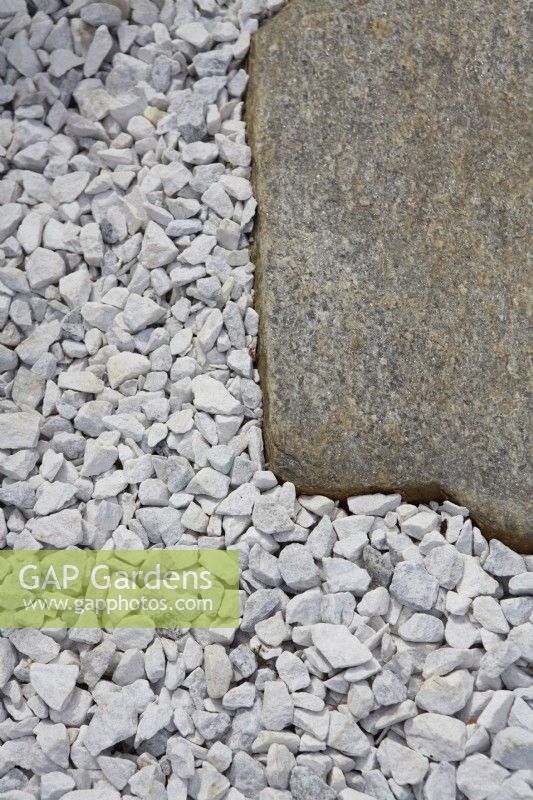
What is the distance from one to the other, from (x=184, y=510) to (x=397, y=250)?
0.60m

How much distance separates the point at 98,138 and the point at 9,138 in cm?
18

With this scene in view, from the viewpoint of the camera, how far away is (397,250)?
1.52 m

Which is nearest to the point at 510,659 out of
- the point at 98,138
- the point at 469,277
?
the point at 469,277

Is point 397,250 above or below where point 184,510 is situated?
above

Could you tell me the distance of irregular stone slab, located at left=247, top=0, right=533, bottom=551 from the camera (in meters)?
1.46

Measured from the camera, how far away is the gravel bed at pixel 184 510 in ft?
4.10

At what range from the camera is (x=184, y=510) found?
4.73 ft

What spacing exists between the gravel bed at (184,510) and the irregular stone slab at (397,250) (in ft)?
0.20

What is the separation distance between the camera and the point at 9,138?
171 cm

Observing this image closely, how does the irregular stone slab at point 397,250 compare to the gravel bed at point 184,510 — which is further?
the irregular stone slab at point 397,250

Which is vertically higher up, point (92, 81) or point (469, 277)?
point (92, 81)

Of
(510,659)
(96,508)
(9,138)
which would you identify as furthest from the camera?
(9,138)

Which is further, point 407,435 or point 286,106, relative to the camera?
point 286,106

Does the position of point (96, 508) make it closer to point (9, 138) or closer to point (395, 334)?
point (395, 334)
